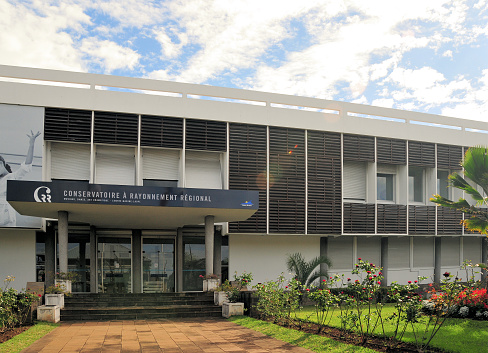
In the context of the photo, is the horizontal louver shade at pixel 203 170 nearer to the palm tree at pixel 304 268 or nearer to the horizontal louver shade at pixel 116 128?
the horizontal louver shade at pixel 116 128

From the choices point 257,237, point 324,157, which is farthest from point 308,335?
point 324,157

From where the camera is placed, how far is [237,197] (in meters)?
15.1

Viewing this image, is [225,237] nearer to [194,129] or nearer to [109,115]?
[194,129]

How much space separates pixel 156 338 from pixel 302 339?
3.14 m

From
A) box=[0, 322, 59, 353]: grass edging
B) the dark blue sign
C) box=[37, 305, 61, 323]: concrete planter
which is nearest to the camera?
box=[0, 322, 59, 353]: grass edging

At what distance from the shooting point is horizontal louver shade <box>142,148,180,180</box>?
61.0ft

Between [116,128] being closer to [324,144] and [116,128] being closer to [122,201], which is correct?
[122,201]

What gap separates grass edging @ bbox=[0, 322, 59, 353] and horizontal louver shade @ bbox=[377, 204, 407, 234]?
45.9 ft

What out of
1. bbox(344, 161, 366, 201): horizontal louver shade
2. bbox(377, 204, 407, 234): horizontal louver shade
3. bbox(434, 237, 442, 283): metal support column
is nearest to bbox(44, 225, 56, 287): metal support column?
bbox(344, 161, 366, 201): horizontal louver shade

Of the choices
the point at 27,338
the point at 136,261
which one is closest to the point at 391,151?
the point at 136,261

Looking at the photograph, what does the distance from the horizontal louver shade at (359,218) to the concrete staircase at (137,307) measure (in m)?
7.51

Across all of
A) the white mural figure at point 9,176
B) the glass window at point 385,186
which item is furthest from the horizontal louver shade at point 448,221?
the white mural figure at point 9,176

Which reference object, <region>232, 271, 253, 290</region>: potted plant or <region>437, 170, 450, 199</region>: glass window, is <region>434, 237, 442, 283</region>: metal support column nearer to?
<region>437, 170, 450, 199</region>: glass window

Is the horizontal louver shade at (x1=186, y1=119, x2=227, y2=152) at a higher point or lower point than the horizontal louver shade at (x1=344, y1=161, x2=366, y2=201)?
higher
